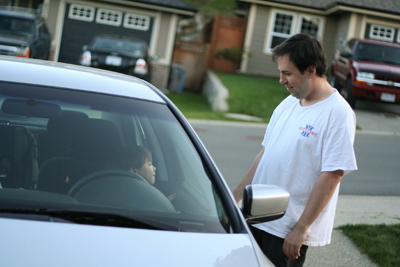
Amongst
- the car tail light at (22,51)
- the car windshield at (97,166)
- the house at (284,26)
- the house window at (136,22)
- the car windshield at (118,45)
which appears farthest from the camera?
the house at (284,26)

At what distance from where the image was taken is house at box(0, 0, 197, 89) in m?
19.6

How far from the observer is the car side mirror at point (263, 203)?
2.28 metres

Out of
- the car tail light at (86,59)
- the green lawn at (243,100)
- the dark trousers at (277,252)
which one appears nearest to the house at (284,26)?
the green lawn at (243,100)

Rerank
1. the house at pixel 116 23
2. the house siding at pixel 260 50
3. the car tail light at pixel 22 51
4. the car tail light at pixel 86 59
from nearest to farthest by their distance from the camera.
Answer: the car tail light at pixel 22 51, the car tail light at pixel 86 59, the house at pixel 116 23, the house siding at pixel 260 50

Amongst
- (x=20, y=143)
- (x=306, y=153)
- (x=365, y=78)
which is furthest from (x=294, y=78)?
(x=365, y=78)

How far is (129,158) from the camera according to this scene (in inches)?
99.4

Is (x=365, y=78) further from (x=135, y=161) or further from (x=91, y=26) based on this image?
(x=91, y=26)

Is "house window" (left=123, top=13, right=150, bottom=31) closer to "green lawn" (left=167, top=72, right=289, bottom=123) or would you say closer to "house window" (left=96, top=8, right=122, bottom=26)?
"house window" (left=96, top=8, right=122, bottom=26)

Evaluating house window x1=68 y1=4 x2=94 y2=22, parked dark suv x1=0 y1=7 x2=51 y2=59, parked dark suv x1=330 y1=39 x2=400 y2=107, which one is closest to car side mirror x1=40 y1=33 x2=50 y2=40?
parked dark suv x1=0 y1=7 x2=51 y2=59

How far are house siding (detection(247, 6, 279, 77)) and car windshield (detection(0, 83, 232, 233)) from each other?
19.2m

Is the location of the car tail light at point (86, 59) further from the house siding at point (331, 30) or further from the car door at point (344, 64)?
the house siding at point (331, 30)

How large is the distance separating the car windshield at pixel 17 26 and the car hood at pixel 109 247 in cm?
1310

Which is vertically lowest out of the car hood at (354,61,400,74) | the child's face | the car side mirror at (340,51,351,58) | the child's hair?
the child's face

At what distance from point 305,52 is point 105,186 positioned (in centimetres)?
125
